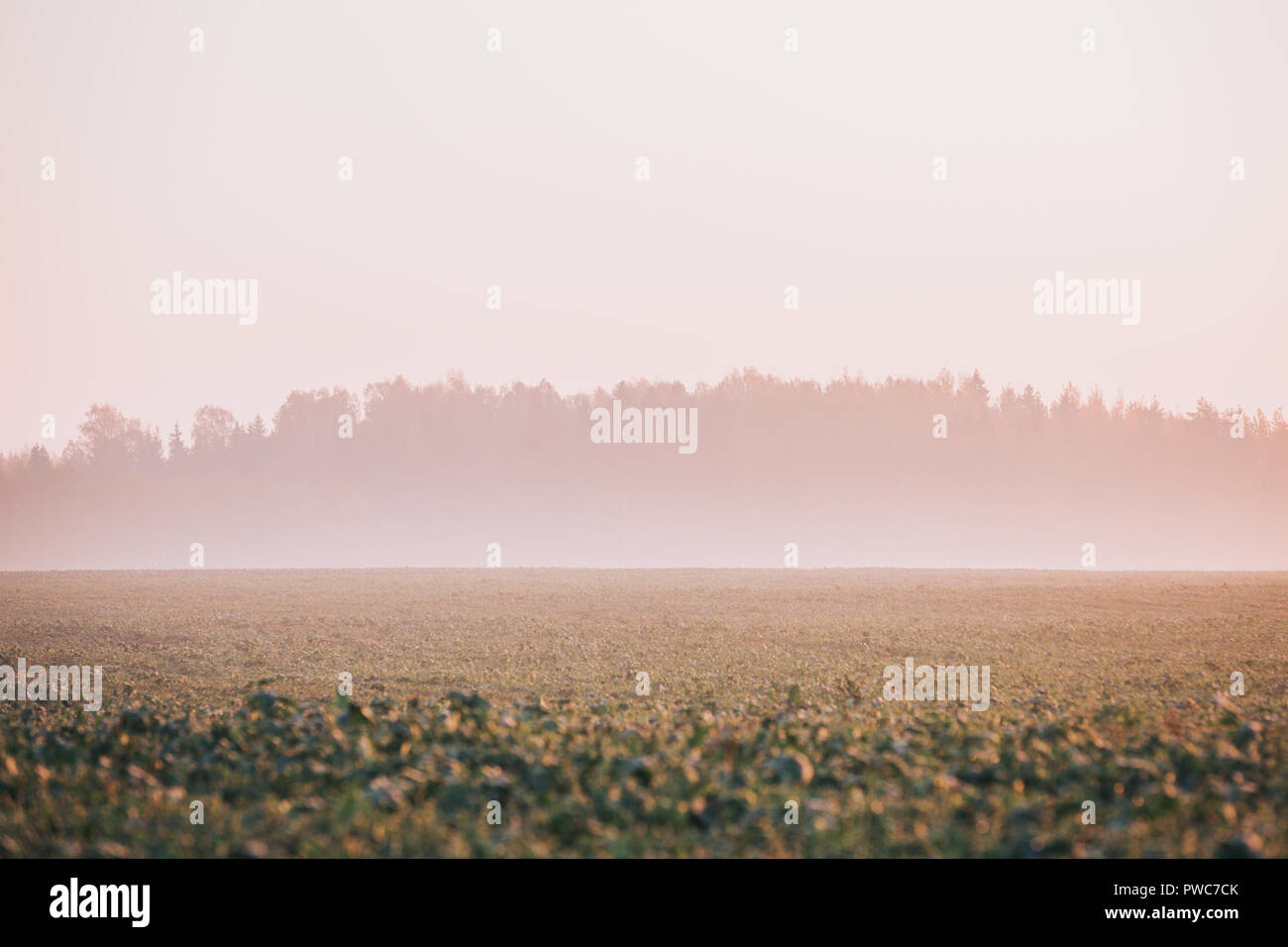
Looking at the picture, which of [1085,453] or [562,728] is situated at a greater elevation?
[1085,453]

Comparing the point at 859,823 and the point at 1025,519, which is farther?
the point at 1025,519

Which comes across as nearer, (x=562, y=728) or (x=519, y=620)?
(x=562, y=728)

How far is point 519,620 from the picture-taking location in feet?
135

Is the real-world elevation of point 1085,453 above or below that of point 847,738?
above

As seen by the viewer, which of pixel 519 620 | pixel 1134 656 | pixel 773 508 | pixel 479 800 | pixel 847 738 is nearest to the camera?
pixel 479 800

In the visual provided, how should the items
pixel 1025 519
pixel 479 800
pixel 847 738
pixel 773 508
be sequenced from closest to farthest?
pixel 479 800
pixel 847 738
pixel 1025 519
pixel 773 508

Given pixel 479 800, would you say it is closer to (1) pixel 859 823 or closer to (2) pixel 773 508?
(1) pixel 859 823

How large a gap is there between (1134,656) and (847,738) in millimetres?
20518
